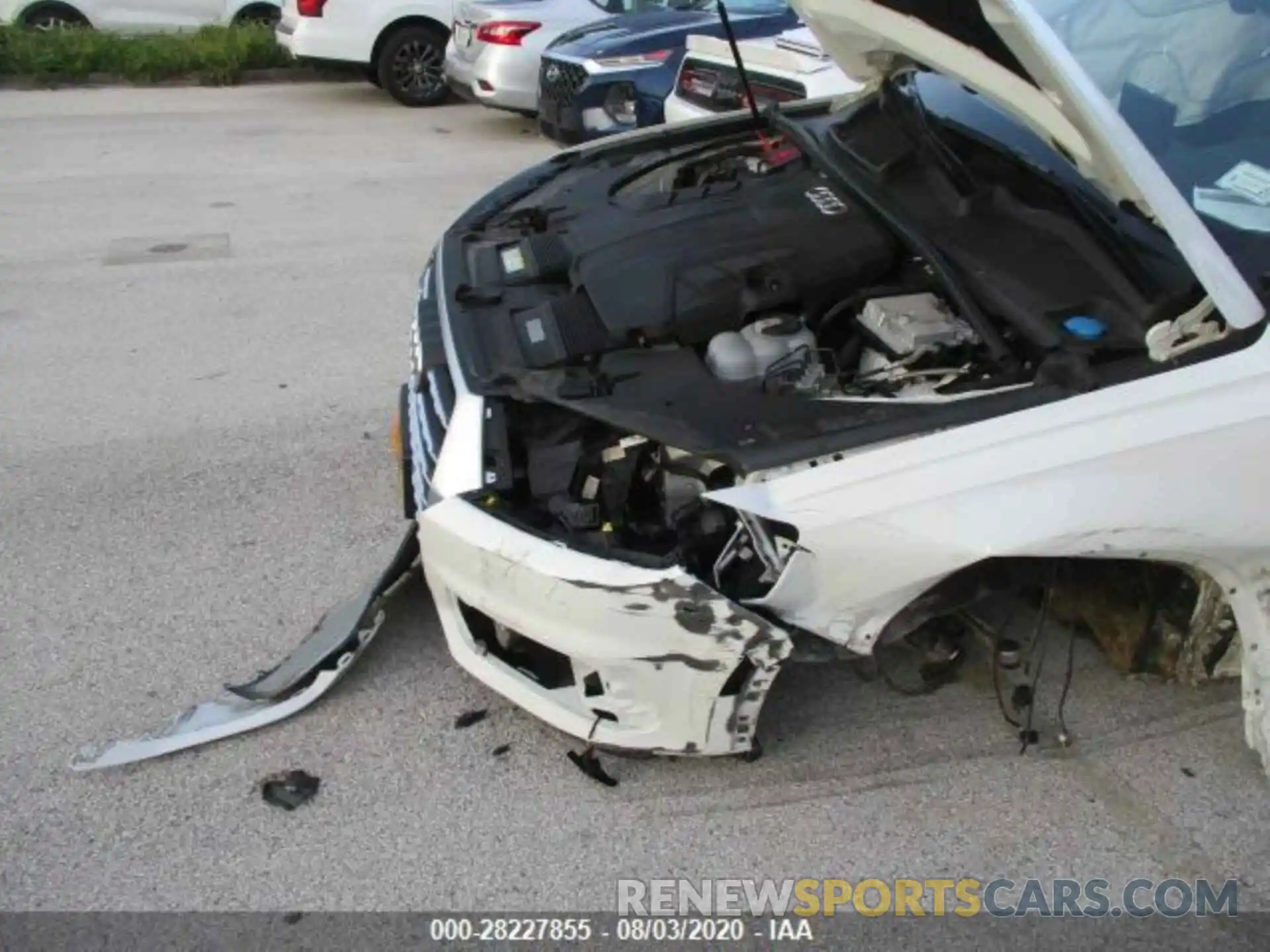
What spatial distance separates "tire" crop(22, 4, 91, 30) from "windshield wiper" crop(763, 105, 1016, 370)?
13.0 m

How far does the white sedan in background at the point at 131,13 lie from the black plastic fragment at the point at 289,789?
1335cm

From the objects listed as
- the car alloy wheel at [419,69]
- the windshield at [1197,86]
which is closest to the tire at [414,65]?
the car alloy wheel at [419,69]

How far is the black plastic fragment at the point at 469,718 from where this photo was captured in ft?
10.1

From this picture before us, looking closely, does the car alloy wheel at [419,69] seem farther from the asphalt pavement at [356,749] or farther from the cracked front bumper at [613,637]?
the cracked front bumper at [613,637]

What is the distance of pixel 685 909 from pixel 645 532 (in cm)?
79

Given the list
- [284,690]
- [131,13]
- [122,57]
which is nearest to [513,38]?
[122,57]

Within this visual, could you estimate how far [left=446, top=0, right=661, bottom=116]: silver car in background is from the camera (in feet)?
32.5

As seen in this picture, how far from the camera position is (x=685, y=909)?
258 centimetres

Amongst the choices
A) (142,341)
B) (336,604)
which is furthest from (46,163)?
(336,604)

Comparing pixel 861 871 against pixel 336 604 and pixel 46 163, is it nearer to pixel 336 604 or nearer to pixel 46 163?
pixel 336 604

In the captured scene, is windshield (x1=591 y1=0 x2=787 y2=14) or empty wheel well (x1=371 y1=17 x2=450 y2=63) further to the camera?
empty wheel well (x1=371 y1=17 x2=450 y2=63)

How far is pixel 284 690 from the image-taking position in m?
3.11

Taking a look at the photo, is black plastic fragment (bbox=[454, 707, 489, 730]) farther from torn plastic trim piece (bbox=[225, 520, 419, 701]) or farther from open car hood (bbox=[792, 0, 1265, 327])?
open car hood (bbox=[792, 0, 1265, 327])

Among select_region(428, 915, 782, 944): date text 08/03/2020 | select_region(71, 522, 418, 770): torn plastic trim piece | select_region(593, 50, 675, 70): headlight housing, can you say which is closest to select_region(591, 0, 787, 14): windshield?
select_region(593, 50, 675, 70): headlight housing
